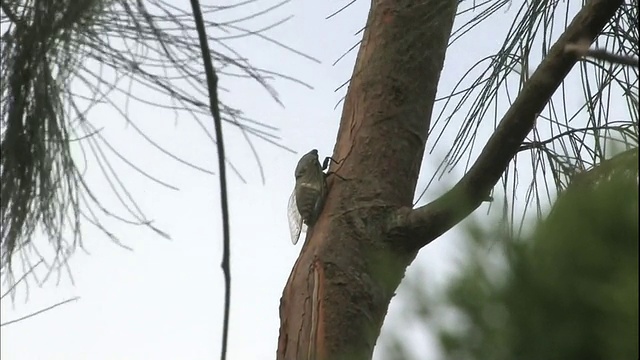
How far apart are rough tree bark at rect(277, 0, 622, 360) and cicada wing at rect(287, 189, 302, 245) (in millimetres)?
72

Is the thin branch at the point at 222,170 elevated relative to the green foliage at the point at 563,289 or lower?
elevated

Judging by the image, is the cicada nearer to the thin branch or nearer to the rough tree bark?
the rough tree bark

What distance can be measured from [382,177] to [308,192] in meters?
0.09

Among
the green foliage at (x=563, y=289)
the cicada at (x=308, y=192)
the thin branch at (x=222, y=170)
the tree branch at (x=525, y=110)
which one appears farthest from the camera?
the cicada at (x=308, y=192)

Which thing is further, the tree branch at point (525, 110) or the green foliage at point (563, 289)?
the tree branch at point (525, 110)

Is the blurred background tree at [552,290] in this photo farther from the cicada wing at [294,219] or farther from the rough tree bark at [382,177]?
the cicada wing at [294,219]

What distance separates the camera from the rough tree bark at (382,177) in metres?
0.88

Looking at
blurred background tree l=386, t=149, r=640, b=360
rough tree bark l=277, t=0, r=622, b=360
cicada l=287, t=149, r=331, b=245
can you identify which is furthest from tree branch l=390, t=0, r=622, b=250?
blurred background tree l=386, t=149, r=640, b=360

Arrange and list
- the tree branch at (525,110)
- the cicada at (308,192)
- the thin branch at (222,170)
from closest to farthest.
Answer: the thin branch at (222,170) < the tree branch at (525,110) < the cicada at (308,192)

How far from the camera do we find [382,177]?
1.00 m

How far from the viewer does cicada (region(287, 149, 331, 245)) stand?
102cm

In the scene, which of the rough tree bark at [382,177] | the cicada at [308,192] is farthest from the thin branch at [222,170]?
the cicada at [308,192]

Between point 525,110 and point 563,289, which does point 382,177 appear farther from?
point 563,289

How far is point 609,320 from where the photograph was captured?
348 mm
